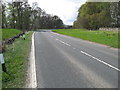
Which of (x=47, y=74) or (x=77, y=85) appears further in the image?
(x=47, y=74)

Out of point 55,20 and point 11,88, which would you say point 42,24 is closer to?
point 55,20

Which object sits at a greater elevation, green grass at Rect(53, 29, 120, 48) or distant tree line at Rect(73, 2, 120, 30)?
distant tree line at Rect(73, 2, 120, 30)

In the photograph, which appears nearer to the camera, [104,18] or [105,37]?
[105,37]

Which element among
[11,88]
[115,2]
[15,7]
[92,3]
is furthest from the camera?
[92,3]

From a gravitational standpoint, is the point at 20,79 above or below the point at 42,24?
below

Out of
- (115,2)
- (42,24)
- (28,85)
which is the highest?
(115,2)

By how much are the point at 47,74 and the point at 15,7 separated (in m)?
53.4

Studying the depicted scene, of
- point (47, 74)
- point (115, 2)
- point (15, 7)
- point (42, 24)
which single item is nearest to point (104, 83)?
point (47, 74)

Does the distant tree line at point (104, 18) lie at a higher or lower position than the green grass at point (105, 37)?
higher

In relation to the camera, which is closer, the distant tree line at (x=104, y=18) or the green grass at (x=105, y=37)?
the green grass at (x=105, y=37)

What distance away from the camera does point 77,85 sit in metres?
4.63

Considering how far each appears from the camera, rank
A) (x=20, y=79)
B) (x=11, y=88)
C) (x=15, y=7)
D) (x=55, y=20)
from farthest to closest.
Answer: (x=55, y=20)
(x=15, y=7)
(x=20, y=79)
(x=11, y=88)

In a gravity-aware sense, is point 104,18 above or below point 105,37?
above

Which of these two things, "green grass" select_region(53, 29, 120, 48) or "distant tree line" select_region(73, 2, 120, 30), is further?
"distant tree line" select_region(73, 2, 120, 30)
